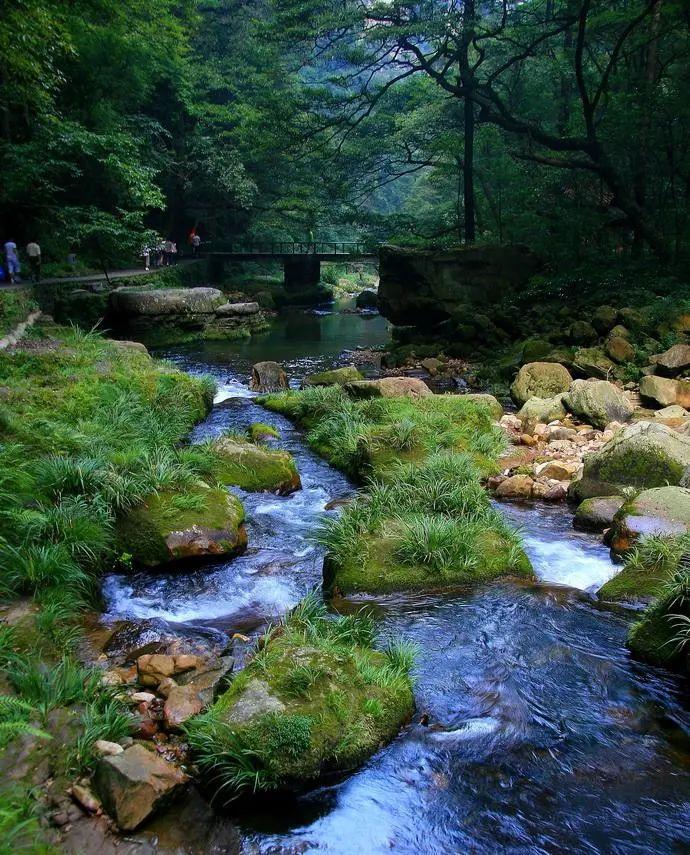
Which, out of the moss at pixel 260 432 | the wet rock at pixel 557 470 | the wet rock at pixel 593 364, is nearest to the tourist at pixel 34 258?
the moss at pixel 260 432

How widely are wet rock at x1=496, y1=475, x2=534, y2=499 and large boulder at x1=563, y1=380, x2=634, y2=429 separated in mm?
2949

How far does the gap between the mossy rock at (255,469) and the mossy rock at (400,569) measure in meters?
2.21

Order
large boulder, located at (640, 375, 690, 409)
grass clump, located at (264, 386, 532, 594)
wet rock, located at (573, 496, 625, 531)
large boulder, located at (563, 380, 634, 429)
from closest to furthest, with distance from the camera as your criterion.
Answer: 1. grass clump, located at (264, 386, 532, 594)
2. wet rock, located at (573, 496, 625, 531)
3. large boulder, located at (563, 380, 634, 429)
4. large boulder, located at (640, 375, 690, 409)

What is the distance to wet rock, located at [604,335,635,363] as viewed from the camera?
13.4 meters

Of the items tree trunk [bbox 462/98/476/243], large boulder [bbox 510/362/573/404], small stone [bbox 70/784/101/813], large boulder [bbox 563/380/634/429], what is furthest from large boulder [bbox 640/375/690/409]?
tree trunk [bbox 462/98/476/243]

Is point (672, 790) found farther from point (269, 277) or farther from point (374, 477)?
point (269, 277)

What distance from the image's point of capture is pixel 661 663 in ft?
15.1

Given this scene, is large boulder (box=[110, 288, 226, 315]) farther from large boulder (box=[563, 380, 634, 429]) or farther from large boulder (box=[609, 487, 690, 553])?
large boulder (box=[609, 487, 690, 553])

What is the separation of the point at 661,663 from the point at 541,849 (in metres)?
1.92

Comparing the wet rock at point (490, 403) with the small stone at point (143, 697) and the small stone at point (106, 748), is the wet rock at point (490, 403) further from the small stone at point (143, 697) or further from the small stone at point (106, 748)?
the small stone at point (106, 748)

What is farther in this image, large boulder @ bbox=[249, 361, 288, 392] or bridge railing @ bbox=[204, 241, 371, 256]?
bridge railing @ bbox=[204, 241, 371, 256]

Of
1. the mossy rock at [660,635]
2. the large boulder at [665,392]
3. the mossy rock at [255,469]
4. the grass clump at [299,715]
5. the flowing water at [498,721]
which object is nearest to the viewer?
the flowing water at [498,721]

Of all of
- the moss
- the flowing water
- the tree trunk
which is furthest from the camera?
the tree trunk

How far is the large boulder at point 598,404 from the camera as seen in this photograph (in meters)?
10.5
